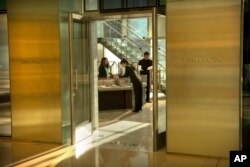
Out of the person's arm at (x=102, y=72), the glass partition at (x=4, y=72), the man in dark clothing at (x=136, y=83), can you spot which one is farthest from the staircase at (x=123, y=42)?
the glass partition at (x=4, y=72)

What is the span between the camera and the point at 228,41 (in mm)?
5668

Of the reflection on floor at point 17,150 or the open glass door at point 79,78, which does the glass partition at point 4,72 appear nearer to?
the reflection on floor at point 17,150

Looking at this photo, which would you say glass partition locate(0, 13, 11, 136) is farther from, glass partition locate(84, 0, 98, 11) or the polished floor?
the polished floor

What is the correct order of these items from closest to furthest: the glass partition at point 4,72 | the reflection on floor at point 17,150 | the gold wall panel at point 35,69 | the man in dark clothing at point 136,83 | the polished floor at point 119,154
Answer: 1. the polished floor at point 119,154
2. the reflection on floor at point 17,150
3. the gold wall panel at point 35,69
4. the glass partition at point 4,72
5. the man in dark clothing at point 136,83

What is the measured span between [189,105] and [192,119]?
218mm

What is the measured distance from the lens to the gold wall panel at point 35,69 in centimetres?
676

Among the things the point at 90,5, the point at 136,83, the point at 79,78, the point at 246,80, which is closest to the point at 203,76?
the point at 246,80

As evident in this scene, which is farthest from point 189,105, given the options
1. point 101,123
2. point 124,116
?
point 124,116

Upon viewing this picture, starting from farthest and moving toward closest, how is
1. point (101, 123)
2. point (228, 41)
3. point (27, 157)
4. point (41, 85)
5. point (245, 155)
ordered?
1. point (101, 123)
2. point (41, 85)
3. point (27, 157)
4. point (228, 41)
5. point (245, 155)

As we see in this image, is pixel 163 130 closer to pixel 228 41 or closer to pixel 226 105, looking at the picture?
pixel 226 105

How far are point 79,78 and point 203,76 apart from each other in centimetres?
235

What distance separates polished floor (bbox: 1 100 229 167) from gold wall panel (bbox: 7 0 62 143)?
674 mm

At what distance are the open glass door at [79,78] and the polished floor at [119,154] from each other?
27cm

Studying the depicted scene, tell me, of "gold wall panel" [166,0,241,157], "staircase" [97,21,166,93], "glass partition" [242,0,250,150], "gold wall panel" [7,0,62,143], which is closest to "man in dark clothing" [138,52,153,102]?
"staircase" [97,21,166,93]
